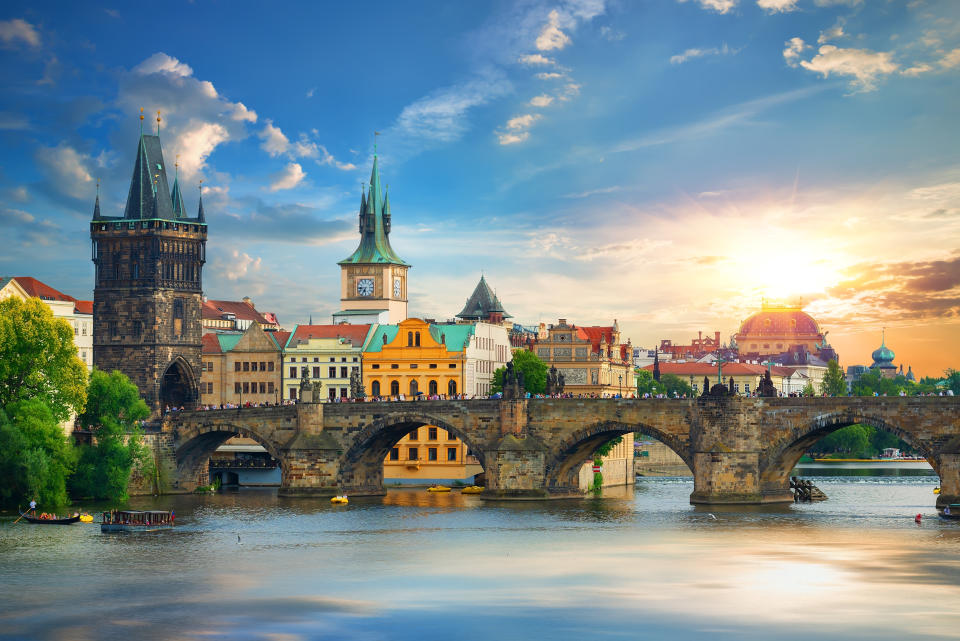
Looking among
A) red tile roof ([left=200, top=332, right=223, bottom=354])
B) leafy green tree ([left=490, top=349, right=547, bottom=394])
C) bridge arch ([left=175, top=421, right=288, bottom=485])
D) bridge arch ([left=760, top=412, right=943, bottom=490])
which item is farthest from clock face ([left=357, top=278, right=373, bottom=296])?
bridge arch ([left=760, top=412, right=943, bottom=490])

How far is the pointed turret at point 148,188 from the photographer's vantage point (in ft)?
435

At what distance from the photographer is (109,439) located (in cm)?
10800

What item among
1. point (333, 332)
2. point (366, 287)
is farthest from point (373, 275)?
point (333, 332)

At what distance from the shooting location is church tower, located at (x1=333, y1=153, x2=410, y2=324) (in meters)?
159

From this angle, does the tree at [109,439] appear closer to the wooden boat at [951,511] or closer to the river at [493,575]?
the river at [493,575]

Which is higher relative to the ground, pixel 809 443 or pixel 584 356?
pixel 584 356

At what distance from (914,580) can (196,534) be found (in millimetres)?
42108

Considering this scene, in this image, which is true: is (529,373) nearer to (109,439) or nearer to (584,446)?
(584,446)

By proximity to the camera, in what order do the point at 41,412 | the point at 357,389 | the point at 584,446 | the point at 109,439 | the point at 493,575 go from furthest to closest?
the point at 357,389
the point at 584,446
the point at 109,439
the point at 41,412
the point at 493,575

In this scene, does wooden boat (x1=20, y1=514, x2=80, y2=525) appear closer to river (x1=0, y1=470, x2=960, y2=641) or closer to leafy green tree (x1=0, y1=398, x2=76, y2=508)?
river (x1=0, y1=470, x2=960, y2=641)

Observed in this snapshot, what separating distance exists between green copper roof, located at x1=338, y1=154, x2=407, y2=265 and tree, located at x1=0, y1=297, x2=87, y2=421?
Result: 203ft

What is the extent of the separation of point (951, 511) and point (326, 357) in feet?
223

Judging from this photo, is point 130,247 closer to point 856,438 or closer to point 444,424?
point 444,424

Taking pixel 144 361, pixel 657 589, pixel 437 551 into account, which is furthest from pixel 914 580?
pixel 144 361
